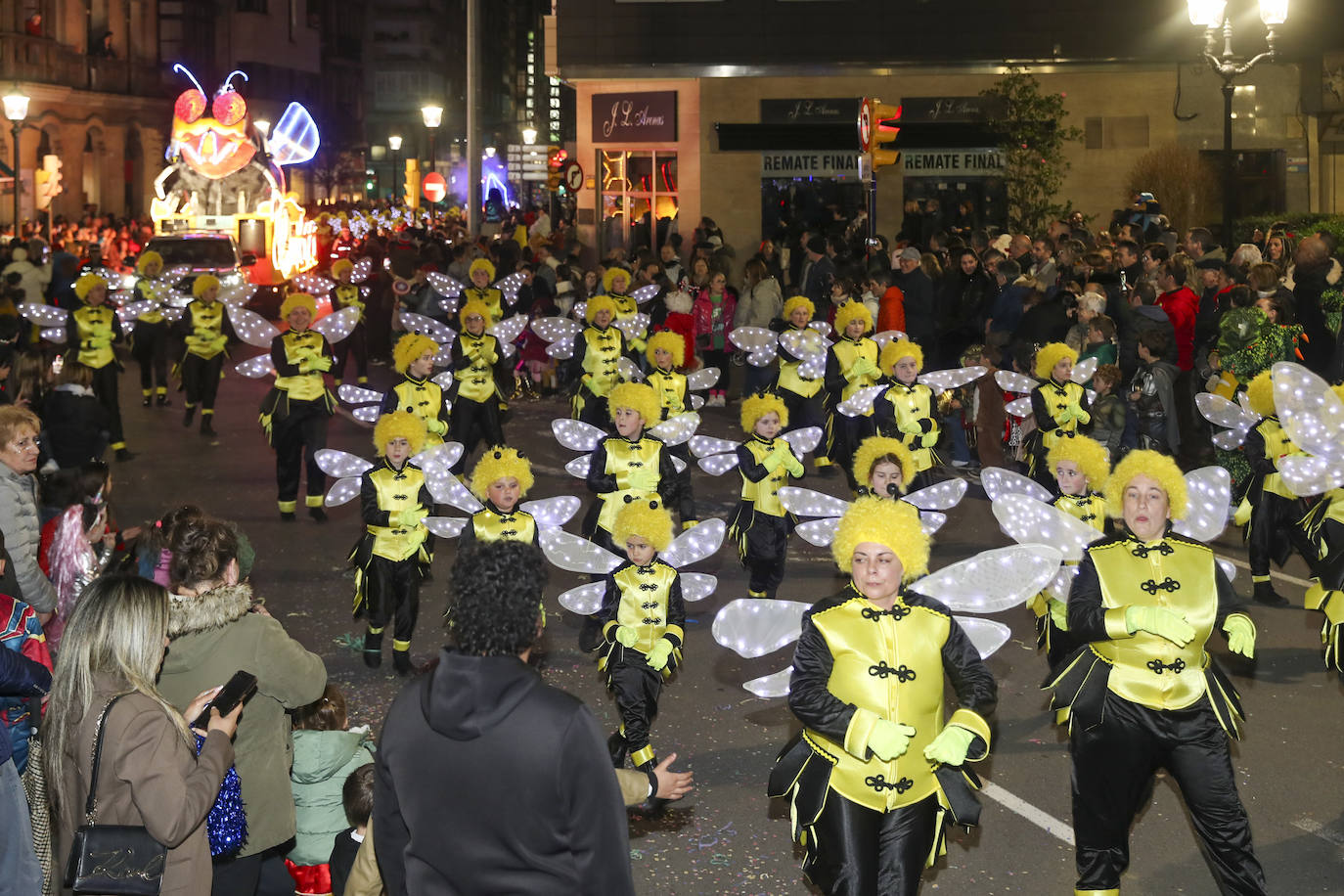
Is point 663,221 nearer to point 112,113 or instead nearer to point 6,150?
point 6,150

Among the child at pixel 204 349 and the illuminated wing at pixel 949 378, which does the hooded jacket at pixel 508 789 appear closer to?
the illuminated wing at pixel 949 378

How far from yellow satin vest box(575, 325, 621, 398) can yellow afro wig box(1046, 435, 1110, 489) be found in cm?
694

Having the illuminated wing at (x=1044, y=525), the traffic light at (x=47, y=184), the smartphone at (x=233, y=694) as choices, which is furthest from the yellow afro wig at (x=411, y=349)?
the traffic light at (x=47, y=184)

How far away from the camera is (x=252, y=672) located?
4715 mm

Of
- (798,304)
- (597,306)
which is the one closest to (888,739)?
(798,304)

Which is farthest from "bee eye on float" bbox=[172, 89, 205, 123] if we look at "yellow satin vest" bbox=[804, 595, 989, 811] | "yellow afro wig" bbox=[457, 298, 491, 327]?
"yellow satin vest" bbox=[804, 595, 989, 811]

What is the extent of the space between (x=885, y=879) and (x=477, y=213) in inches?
1028

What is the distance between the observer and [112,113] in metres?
53.8

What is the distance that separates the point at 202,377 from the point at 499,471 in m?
9.89

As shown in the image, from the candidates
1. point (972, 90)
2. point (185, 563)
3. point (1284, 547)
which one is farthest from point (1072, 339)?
point (972, 90)

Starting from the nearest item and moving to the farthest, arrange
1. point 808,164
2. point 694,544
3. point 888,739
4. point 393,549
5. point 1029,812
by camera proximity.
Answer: point 888,739 → point 1029,812 → point 694,544 → point 393,549 → point 808,164

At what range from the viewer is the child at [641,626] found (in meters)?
7.06

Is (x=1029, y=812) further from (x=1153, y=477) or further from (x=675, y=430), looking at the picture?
(x=675, y=430)

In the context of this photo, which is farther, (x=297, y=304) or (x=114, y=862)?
(x=297, y=304)
